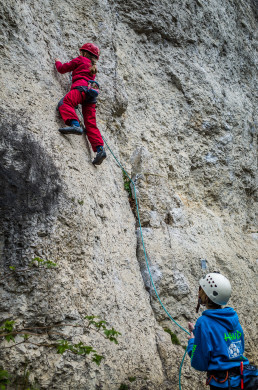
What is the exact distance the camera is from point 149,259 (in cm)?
491

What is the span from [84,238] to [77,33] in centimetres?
407

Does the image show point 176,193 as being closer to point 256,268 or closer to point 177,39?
point 256,268

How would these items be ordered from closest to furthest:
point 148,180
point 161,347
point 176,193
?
point 161,347
point 148,180
point 176,193

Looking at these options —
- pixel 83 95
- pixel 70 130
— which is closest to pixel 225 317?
pixel 70 130

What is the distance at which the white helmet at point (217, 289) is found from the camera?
3072 mm

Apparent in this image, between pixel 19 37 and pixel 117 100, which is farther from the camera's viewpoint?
pixel 117 100

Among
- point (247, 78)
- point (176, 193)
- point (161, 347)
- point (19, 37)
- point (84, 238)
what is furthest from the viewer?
point (247, 78)

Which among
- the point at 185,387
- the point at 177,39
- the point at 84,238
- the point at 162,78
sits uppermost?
the point at 177,39

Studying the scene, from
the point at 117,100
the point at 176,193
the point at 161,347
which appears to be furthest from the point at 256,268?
the point at 117,100

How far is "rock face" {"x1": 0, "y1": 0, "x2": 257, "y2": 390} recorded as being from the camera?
3197mm

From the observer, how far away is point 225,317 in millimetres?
2898

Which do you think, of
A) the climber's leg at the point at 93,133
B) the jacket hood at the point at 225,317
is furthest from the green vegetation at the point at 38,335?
the climber's leg at the point at 93,133

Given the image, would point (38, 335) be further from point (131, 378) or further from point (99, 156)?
point (99, 156)

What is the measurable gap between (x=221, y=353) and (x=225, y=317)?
29 centimetres
